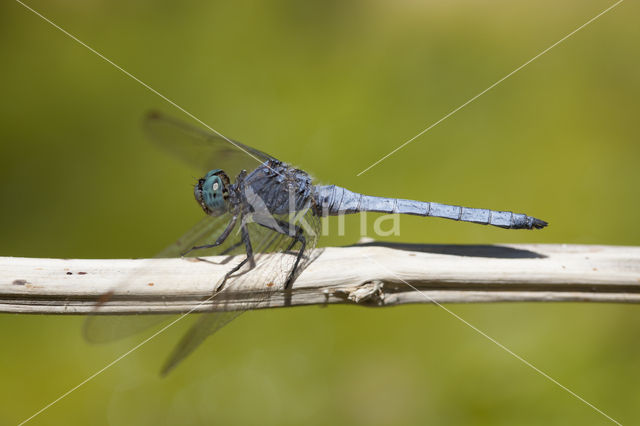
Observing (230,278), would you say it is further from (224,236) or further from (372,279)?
(372,279)

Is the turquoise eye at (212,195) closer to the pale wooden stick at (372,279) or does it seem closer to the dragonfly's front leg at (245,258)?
the dragonfly's front leg at (245,258)

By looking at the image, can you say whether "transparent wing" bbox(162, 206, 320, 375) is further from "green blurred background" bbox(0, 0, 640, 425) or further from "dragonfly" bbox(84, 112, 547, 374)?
"green blurred background" bbox(0, 0, 640, 425)

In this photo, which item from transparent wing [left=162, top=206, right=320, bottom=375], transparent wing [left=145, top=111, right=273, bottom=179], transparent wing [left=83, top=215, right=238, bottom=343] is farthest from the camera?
transparent wing [left=145, top=111, right=273, bottom=179]

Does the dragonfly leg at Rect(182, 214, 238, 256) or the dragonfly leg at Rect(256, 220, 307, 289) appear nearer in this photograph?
the dragonfly leg at Rect(256, 220, 307, 289)

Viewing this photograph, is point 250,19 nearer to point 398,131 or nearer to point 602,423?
point 398,131

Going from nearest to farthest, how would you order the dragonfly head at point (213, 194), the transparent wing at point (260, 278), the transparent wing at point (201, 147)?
the transparent wing at point (260, 278) < the dragonfly head at point (213, 194) < the transparent wing at point (201, 147)

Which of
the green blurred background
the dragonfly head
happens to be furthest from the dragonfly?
the green blurred background

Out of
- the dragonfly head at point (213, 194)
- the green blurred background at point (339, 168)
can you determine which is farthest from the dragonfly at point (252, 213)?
the green blurred background at point (339, 168)
